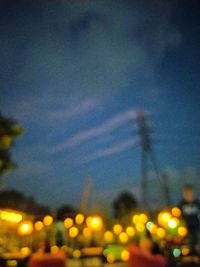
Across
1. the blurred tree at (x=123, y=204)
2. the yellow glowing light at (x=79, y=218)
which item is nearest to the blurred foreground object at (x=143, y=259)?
the yellow glowing light at (x=79, y=218)

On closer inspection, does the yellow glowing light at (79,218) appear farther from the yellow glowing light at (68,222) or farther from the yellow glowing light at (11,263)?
the yellow glowing light at (11,263)

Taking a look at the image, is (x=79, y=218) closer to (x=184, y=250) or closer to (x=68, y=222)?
(x=68, y=222)

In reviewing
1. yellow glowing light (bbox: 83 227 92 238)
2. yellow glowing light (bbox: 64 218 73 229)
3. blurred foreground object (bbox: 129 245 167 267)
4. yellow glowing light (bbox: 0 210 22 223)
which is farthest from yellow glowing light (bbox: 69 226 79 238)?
blurred foreground object (bbox: 129 245 167 267)

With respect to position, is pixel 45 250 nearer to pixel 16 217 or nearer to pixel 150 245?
pixel 150 245

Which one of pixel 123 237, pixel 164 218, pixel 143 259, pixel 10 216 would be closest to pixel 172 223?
pixel 164 218

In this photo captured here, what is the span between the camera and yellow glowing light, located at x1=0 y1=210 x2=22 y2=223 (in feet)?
50.6

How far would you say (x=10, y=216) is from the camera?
16.1m

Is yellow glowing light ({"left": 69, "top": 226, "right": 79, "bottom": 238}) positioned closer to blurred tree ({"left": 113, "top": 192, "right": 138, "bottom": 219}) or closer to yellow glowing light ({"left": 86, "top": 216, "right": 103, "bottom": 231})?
yellow glowing light ({"left": 86, "top": 216, "right": 103, "bottom": 231})

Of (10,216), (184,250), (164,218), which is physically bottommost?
(184,250)

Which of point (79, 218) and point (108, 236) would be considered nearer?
point (79, 218)

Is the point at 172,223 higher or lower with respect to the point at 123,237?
lower

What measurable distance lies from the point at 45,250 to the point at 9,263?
381cm

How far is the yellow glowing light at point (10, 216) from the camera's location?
15.4 metres

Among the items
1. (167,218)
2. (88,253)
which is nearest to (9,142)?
(167,218)
